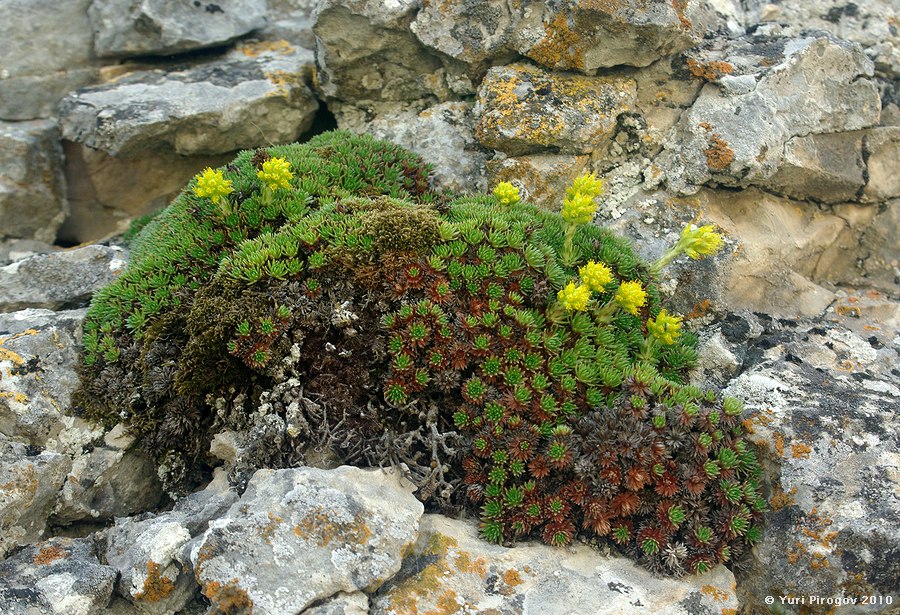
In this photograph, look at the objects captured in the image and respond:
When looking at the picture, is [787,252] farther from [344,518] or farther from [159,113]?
[159,113]

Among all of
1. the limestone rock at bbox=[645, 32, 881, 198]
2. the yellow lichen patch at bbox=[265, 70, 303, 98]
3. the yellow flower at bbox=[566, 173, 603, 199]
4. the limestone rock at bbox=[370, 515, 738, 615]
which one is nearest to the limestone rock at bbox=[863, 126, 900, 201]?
the limestone rock at bbox=[645, 32, 881, 198]

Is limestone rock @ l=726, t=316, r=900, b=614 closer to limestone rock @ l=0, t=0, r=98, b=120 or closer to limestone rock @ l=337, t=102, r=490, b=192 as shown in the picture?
limestone rock @ l=337, t=102, r=490, b=192

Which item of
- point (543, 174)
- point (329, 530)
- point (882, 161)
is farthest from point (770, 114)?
point (329, 530)

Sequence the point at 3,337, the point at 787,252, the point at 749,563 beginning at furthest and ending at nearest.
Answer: the point at 787,252 < the point at 3,337 < the point at 749,563

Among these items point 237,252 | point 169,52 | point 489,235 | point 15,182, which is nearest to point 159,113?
point 169,52

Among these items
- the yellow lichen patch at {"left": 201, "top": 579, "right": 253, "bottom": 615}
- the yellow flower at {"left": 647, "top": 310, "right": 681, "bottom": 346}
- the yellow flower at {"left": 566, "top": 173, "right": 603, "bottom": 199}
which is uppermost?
the yellow flower at {"left": 566, "top": 173, "right": 603, "bottom": 199}

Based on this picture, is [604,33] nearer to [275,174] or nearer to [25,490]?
[275,174]

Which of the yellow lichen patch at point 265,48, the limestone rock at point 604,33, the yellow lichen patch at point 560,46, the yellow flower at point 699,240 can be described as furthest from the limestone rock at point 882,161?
the yellow lichen patch at point 265,48
